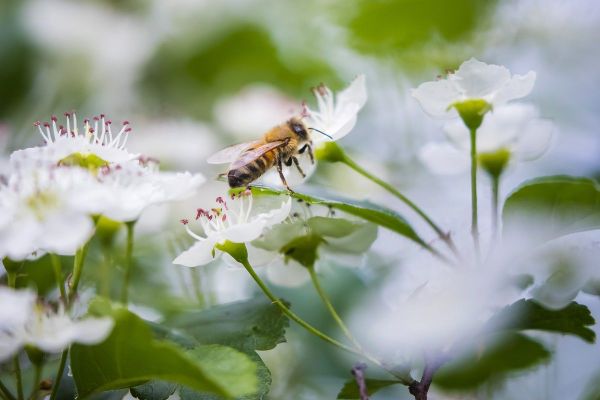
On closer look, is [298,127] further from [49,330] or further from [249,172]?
[49,330]

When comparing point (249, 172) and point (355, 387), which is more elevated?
point (249, 172)

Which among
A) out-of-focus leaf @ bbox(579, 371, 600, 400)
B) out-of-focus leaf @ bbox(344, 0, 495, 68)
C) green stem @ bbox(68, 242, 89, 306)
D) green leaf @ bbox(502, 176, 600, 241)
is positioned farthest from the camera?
out-of-focus leaf @ bbox(344, 0, 495, 68)

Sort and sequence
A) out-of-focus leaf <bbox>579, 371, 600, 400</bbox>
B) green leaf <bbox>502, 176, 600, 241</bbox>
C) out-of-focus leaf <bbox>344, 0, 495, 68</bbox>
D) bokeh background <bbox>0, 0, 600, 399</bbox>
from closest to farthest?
green leaf <bbox>502, 176, 600, 241</bbox> < out-of-focus leaf <bbox>579, 371, 600, 400</bbox> < bokeh background <bbox>0, 0, 600, 399</bbox> < out-of-focus leaf <bbox>344, 0, 495, 68</bbox>

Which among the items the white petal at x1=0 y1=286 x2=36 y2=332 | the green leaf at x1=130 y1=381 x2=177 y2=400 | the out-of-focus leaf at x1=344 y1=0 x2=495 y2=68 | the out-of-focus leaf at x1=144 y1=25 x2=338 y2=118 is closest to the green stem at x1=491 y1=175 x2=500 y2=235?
the green leaf at x1=130 y1=381 x2=177 y2=400

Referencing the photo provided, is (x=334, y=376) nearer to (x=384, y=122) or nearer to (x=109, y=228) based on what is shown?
(x=109, y=228)

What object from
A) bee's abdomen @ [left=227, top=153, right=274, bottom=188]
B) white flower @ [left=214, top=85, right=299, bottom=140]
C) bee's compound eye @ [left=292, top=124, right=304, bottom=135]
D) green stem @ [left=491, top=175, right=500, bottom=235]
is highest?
white flower @ [left=214, top=85, right=299, bottom=140]

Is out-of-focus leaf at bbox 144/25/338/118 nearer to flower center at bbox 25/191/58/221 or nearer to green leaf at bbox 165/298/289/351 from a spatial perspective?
green leaf at bbox 165/298/289/351

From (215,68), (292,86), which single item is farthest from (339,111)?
(215,68)
